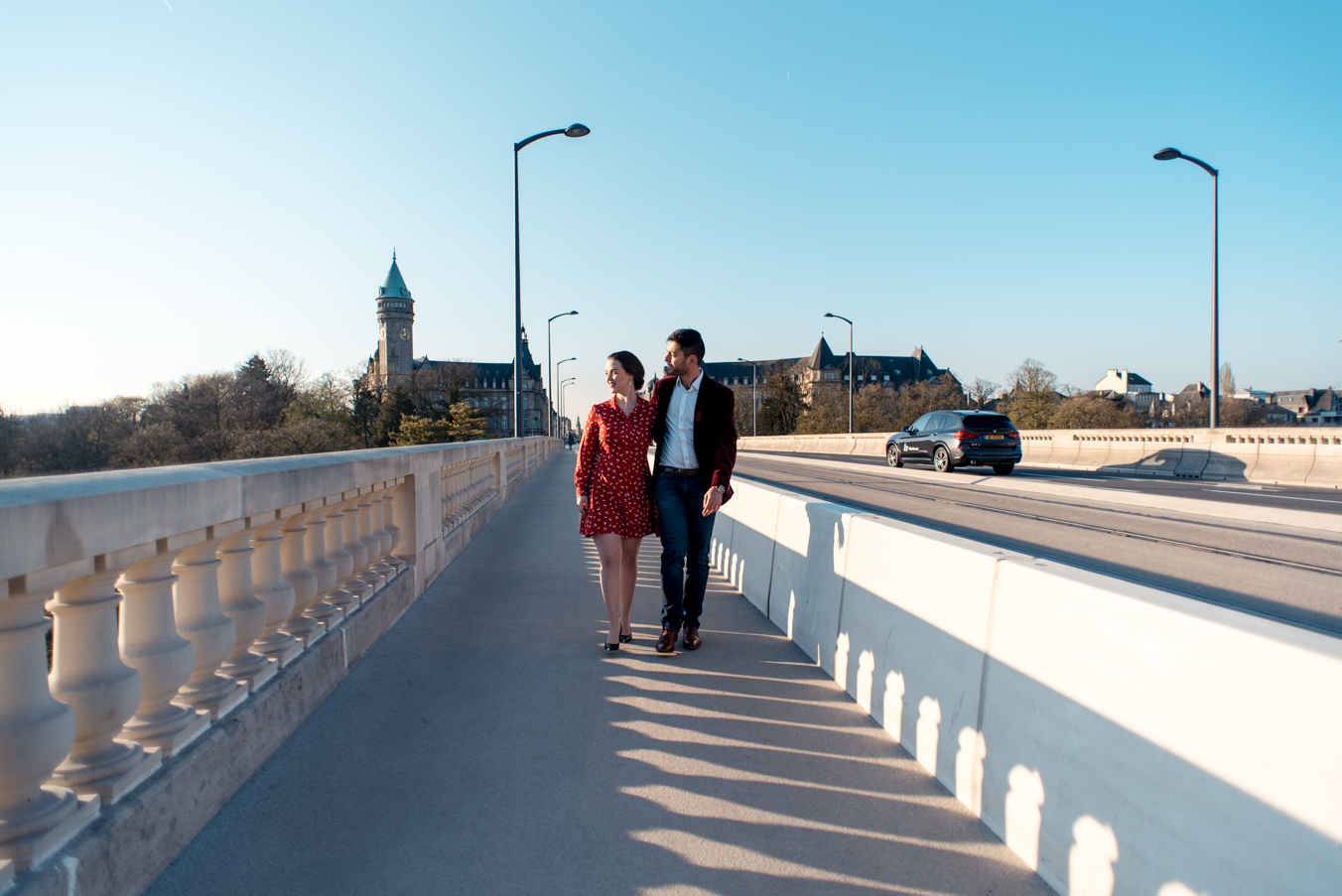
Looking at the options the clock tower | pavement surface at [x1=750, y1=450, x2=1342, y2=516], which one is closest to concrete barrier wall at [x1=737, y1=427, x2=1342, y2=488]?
pavement surface at [x1=750, y1=450, x2=1342, y2=516]

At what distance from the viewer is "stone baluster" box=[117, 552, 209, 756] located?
254 cm

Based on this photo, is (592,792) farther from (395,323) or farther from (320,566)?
(395,323)

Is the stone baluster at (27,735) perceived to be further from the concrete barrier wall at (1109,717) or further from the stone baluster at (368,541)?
the stone baluster at (368,541)

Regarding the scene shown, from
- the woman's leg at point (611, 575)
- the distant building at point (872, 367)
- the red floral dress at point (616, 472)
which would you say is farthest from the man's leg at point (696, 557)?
the distant building at point (872, 367)

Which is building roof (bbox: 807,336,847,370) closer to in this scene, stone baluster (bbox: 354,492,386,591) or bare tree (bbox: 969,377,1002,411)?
bare tree (bbox: 969,377,1002,411)

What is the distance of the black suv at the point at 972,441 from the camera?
20719 mm

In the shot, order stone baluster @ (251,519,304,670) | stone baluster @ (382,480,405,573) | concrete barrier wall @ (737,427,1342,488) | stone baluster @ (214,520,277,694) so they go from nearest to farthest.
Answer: stone baluster @ (214,520,277,694), stone baluster @ (251,519,304,670), stone baluster @ (382,480,405,573), concrete barrier wall @ (737,427,1342,488)

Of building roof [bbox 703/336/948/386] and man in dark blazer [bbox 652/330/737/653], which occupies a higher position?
building roof [bbox 703/336/948/386]

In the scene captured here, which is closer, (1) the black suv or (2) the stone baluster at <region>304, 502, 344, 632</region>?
(2) the stone baluster at <region>304, 502, 344, 632</region>

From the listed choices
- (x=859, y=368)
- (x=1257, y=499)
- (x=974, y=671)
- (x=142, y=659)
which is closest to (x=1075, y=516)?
(x=1257, y=499)

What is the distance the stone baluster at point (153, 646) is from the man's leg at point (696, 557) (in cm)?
302

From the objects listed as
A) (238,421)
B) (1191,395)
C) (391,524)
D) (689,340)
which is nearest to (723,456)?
(689,340)

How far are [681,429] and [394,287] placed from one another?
5766 inches

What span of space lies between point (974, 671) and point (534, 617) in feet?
12.5
